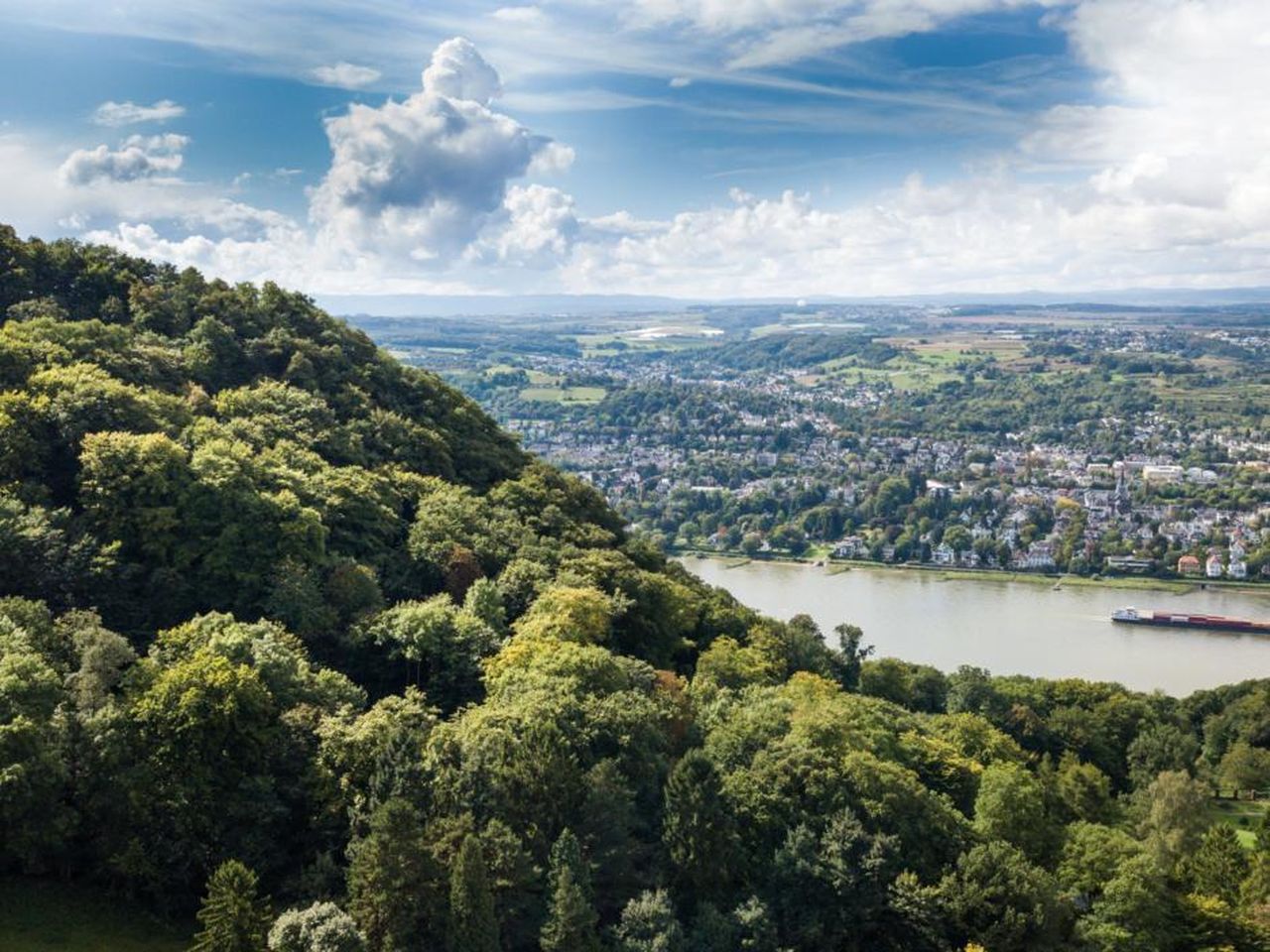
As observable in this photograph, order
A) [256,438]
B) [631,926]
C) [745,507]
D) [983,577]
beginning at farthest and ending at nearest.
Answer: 1. [745,507]
2. [983,577]
3. [256,438]
4. [631,926]

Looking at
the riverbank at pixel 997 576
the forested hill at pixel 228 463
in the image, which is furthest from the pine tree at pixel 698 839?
the riverbank at pixel 997 576

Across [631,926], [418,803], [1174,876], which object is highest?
[418,803]

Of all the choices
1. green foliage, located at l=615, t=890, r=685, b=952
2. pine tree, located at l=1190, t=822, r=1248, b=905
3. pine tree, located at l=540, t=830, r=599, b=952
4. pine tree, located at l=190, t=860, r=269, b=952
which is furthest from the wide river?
pine tree, located at l=190, t=860, r=269, b=952

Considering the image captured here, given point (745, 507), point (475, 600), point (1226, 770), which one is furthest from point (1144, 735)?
point (745, 507)

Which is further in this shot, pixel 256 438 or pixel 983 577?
pixel 983 577

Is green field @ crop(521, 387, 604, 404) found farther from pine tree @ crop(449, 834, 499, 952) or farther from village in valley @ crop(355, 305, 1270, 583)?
pine tree @ crop(449, 834, 499, 952)

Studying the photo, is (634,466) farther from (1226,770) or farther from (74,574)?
(74,574)

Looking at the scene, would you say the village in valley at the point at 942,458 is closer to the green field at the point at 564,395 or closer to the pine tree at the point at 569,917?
the green field at the point at 564,395
